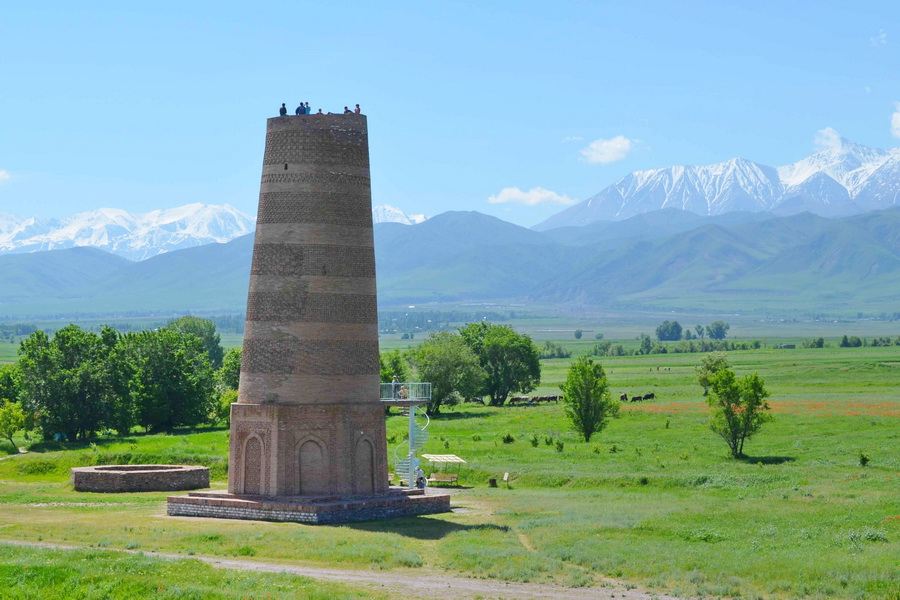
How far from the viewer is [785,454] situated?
66.6 m

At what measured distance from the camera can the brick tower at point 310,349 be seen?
45219mm

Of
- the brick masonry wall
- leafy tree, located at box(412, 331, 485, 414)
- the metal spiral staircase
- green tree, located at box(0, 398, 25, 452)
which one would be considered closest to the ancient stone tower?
the brick masonry wall

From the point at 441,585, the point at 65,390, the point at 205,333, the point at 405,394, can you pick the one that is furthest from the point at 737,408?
the point at 205,333

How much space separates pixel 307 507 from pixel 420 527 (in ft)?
13.6

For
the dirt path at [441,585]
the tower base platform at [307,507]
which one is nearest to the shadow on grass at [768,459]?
the tower base platform at [307,507]

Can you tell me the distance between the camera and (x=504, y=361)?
122312 millimetres

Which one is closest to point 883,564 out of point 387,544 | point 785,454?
point 387,544

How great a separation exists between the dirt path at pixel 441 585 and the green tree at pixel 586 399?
4268 cm

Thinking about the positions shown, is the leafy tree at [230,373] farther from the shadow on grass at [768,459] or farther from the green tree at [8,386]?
the shadow on grass at [768,459]

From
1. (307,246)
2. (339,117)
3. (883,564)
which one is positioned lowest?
(883,564)

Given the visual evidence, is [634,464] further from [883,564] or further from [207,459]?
[883,564]

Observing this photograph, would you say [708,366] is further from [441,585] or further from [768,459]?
[441,585]

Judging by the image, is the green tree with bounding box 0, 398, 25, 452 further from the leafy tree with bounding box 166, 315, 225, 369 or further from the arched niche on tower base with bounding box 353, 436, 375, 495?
the leafy tree with bounding box 166, 315, 225, 369

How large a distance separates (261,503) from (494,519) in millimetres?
8741
